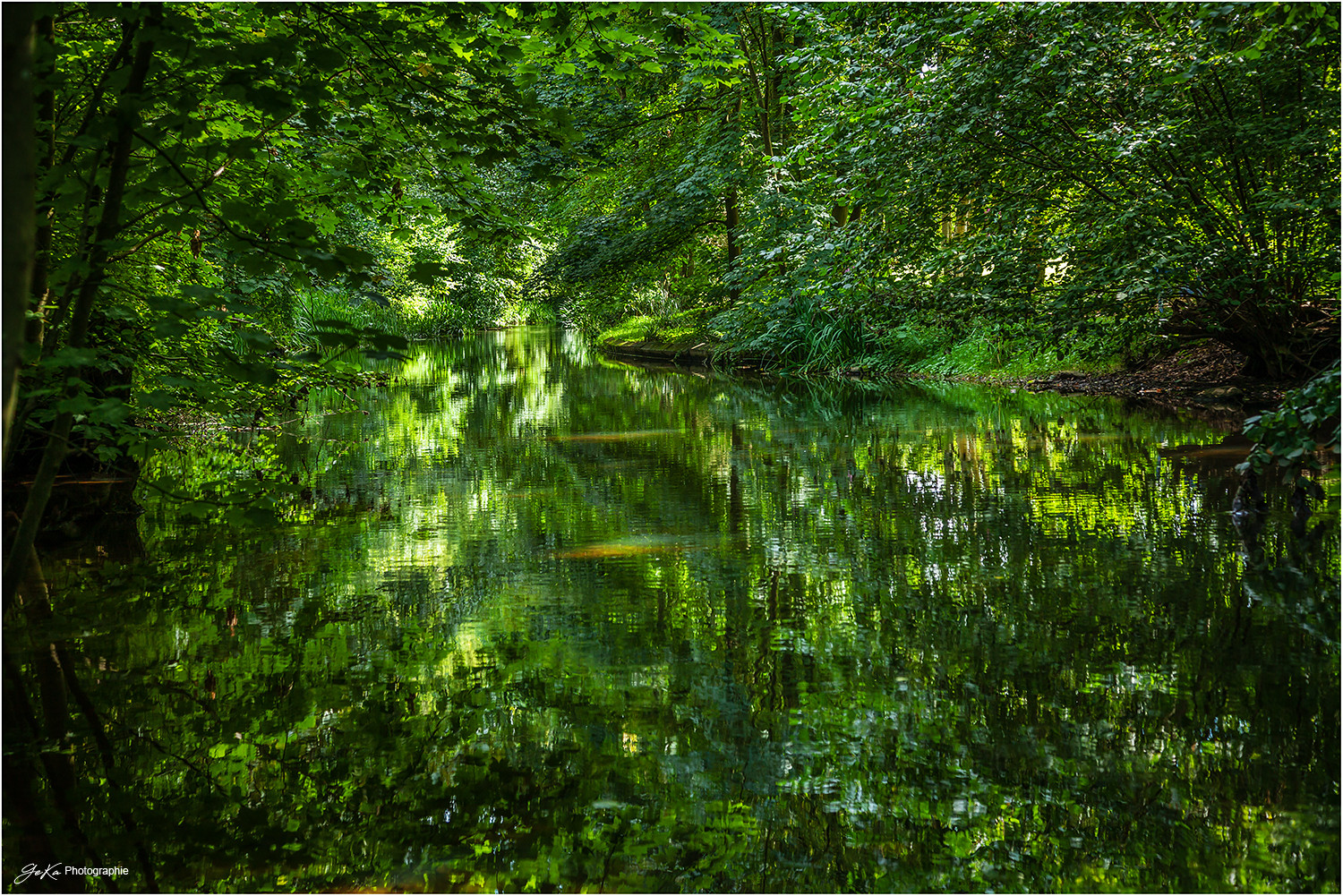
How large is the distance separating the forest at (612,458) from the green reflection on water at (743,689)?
0.08 ft

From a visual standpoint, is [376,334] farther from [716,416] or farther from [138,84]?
[716,416]

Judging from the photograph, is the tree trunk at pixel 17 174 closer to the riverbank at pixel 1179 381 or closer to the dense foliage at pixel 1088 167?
the dense foliage at pixel 1088 167

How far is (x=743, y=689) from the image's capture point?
358 centimetres

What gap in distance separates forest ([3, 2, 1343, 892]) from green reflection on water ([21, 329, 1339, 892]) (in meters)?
0.02

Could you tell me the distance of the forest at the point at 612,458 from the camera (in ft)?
8.89

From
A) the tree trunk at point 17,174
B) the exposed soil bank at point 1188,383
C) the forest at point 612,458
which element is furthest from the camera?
the exposed soil bank at point 1188,383

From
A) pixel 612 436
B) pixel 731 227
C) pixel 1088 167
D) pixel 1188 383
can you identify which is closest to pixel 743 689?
pixel 612 436

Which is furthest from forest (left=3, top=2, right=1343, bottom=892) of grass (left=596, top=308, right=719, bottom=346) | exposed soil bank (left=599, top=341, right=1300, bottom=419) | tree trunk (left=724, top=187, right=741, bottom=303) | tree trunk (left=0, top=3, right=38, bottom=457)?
grass (left=596, top=308, right=719, bottom=346)

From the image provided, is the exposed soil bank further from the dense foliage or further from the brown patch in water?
the brown patch in water

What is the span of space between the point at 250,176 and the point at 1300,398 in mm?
5110

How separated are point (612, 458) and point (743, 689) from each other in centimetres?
561

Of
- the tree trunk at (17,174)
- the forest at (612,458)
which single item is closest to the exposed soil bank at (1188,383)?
the forest at (612,458)

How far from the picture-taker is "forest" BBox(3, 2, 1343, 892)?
8.89 ft

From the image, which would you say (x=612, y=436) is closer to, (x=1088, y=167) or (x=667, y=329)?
(x=1088, y=167)
